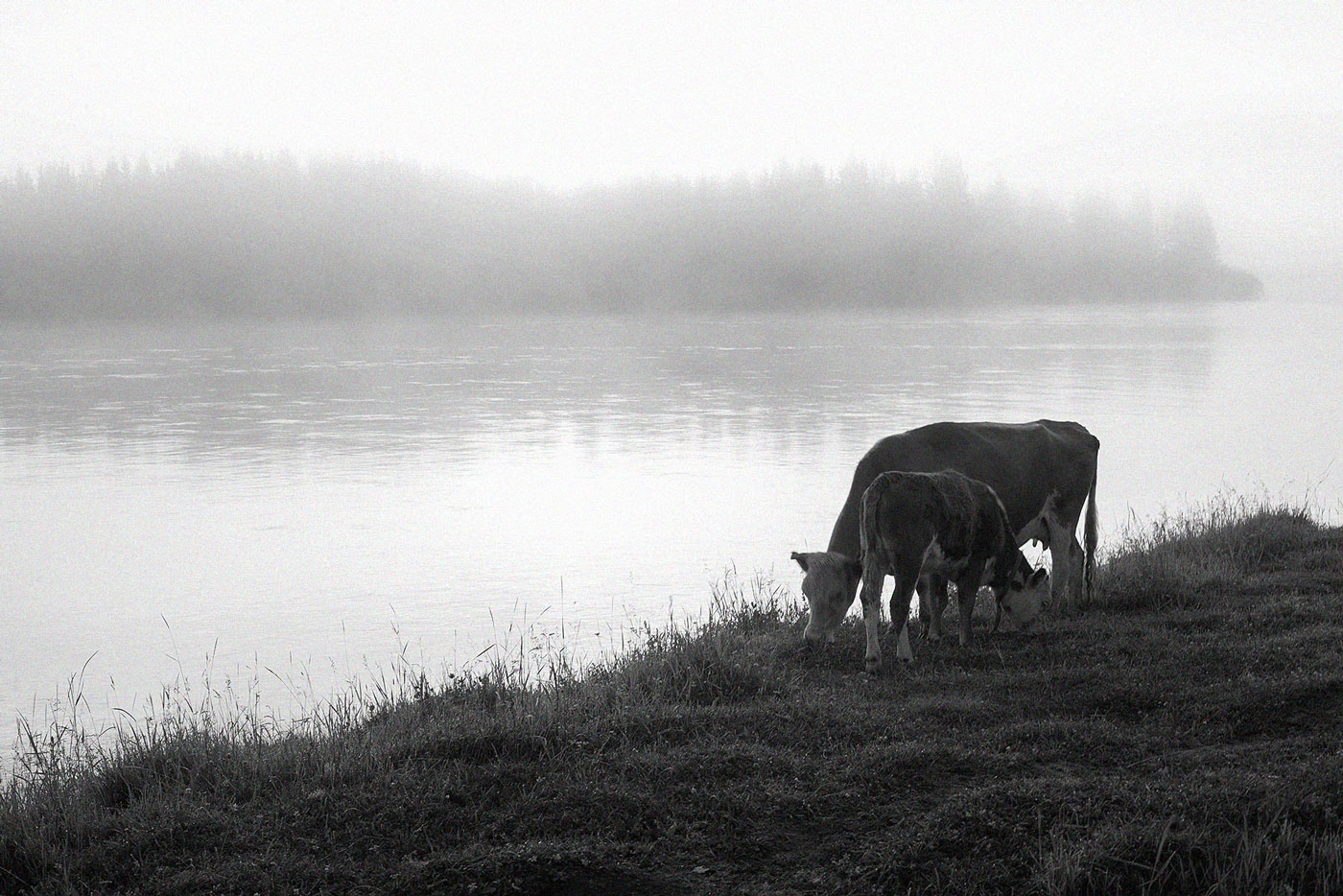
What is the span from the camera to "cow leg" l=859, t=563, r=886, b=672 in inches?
342

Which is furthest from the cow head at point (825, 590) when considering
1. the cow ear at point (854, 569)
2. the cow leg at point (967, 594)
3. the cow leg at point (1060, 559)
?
the cow leg at point (1060, 559)

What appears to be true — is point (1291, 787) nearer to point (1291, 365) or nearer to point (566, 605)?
point (566, 605)

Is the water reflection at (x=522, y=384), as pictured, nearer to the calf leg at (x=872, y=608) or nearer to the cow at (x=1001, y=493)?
the cow at (x=1001, y=493)

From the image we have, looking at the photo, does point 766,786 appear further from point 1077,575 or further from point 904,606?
point 1077,575

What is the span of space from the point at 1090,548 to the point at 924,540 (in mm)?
3042

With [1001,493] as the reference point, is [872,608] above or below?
below

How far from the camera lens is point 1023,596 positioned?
9.73 m

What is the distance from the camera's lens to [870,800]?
594cm

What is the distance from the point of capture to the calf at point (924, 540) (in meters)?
8.94

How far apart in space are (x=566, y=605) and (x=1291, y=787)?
967cm

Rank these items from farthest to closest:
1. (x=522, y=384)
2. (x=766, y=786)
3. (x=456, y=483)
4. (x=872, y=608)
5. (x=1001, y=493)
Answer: (x=522, y=384), (x=456, y=483), (x=1001, y=493), (x=872, y=608), (x=766, y=786)

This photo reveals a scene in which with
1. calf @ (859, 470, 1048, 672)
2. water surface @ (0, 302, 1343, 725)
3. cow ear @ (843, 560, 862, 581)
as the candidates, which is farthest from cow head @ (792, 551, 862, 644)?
water surface @ (0, 302, 1343, 725)

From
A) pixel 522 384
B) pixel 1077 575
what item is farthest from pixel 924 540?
pixel 522 384

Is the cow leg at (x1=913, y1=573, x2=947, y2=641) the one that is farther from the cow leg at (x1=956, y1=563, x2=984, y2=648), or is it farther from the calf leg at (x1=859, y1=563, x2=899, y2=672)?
the calf leg at (x1=859, y1=563, x2=899, y2=672)
